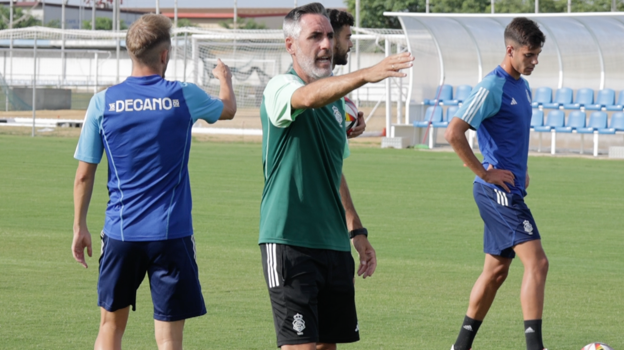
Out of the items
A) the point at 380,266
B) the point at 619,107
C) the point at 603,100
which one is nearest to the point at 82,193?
the point at 380,266

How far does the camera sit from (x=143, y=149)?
4680 millimetres

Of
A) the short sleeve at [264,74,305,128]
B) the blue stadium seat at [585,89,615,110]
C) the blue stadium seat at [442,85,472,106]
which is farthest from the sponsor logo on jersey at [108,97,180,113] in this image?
the blue stadium seat at [442,85,472,106]

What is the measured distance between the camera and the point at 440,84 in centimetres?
2825

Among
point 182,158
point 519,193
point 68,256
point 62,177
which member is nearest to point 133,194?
point 182,158

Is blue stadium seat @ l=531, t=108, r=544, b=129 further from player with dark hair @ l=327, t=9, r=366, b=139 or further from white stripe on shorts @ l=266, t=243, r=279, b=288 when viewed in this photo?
white stripe on shorts @ l=266, t=243, r=279, b=288

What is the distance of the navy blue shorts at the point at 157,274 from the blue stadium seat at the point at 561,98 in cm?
2284

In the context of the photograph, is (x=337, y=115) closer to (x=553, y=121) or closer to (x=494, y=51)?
(x=553, y=121)

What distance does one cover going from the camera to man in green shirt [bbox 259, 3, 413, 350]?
13.6ft

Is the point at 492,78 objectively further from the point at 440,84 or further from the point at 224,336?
the point at 440,84

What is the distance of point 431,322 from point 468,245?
12.5 ft

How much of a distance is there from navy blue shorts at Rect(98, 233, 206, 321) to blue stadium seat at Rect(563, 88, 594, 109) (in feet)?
74.0

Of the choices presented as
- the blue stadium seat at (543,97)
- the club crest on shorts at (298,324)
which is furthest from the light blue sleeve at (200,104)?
the blue stadium seat at (543,97)

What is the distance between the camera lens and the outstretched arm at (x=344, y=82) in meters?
3.40

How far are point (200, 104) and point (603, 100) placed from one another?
22.8 m
